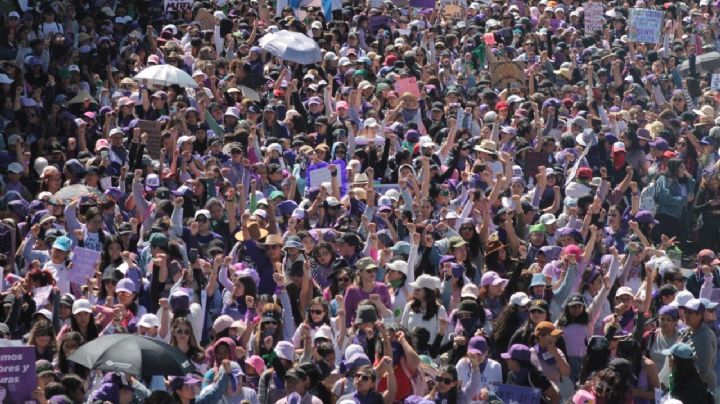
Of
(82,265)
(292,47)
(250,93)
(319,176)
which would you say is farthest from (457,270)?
(292,47)

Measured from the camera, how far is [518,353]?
1391cm

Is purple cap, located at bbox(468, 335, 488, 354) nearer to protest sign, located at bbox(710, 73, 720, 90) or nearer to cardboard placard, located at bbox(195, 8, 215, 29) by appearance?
protest sign, located at bbox(710, 73, 720, 90)

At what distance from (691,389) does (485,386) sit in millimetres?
1437

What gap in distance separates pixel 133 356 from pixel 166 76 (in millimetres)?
8648

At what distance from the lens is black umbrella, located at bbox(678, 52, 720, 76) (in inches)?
1085

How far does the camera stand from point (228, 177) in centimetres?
1920

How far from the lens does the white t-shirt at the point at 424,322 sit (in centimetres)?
1501

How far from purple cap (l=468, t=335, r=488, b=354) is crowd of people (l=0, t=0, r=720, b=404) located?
0.05ft

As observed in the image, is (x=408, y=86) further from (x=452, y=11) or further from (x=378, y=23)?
(x=452, y=11)

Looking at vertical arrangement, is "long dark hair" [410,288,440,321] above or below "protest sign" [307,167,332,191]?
above

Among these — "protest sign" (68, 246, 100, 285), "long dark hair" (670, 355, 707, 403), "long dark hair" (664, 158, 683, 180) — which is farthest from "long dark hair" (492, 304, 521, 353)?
"long dark hair" (664, 158, 683, 180)

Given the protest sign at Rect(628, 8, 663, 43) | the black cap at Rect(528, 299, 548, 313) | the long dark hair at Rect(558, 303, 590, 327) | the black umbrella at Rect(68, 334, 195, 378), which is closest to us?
the black umbrella at Rect(68, 334, 195, 378)

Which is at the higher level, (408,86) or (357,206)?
(357,206)

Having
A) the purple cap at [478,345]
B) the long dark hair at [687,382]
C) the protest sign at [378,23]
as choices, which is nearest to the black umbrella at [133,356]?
the purple cap at [478,345]
